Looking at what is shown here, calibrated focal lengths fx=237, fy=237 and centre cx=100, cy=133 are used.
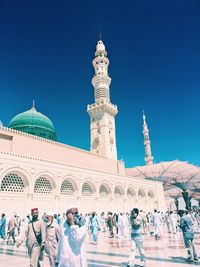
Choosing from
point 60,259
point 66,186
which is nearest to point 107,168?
point 66,186

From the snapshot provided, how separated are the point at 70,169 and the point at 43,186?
3009 millimetres

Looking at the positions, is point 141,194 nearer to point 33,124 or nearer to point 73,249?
point 33,124

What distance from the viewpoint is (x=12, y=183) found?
16734 millimetres

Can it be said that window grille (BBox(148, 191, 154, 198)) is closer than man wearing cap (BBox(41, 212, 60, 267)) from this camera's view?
No

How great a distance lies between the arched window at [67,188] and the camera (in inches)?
806

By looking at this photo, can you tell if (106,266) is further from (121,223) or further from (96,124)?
(96,124)

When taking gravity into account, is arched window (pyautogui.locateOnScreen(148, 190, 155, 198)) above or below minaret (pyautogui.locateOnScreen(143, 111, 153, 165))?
below

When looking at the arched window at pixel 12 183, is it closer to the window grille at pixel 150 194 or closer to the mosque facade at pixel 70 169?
the mosque facade at pixel 70 169

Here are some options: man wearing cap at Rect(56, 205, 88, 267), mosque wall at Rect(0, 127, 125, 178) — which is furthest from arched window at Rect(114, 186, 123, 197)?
man wearing cap at Rect(56, 205, 88, 267)

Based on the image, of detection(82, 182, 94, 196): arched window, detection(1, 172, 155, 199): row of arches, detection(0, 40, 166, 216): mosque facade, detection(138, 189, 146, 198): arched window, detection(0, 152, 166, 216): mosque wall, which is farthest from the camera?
detection(138, 189, 146, 198): arched window

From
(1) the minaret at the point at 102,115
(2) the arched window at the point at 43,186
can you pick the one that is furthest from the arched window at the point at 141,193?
(2) the arched window at the point at 43,186

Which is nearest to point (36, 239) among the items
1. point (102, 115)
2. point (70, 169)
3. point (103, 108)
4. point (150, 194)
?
point (70, 169)

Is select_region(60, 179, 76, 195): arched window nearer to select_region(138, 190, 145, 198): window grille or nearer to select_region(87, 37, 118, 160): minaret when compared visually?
select_region(87, 37, 118, 160): minaret

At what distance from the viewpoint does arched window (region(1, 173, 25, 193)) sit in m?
16.3
